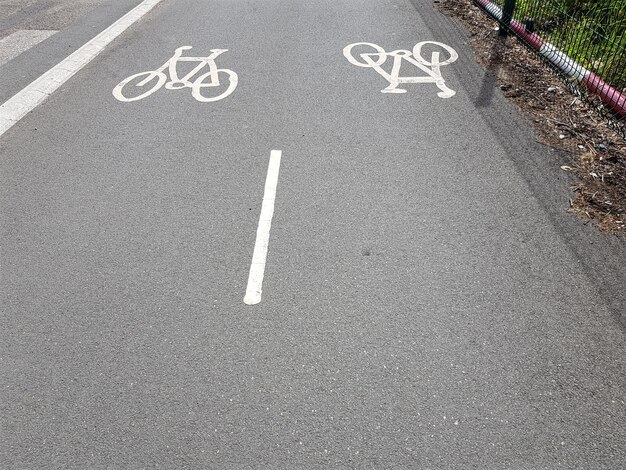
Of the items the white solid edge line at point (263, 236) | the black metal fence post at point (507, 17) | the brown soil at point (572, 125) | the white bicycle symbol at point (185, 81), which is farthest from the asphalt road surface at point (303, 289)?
the black metal fence post at point (507, 17)

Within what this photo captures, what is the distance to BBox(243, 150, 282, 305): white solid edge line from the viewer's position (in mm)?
3739

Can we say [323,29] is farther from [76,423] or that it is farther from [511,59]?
[76,423]

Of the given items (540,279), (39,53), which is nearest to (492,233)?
(540,279)

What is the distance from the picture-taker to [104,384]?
313 cm

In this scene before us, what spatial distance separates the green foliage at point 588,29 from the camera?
20.0 feet

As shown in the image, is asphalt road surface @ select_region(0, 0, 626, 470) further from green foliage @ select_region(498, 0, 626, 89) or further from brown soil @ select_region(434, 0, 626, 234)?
green foliage @ select_region(498, 0, 626, 89)

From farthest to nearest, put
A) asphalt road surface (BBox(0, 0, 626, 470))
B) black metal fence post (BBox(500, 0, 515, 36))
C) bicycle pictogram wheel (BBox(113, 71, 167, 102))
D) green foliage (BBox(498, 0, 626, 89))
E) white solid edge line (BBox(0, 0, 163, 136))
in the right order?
black metal fence post (BBox(500, 0, 515, 36))
bicycle pictogram wheel (BBox(113, 71, 167, 102))
white solid edge line (BBox(0, 0, 163, 136))
green foliage (BBox(498, 0, 626, 89))
asphalt road surface (BBox(0, 0, 626, 470))

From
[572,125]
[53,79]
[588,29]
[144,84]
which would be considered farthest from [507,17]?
[53,79]

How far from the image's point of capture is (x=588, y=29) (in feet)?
21.4

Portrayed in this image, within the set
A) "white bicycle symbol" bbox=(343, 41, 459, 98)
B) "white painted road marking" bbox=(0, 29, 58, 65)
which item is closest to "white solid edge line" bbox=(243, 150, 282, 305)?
"white bicycle symbol" bbox=(343, 41, 459, 98)

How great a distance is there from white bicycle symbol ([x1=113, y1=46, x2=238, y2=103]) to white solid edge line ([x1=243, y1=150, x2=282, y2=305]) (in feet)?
6.83

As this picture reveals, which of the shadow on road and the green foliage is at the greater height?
the green foliage

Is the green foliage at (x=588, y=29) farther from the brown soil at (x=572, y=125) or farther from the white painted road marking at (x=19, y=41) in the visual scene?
the white painted road marking at (x=19, y=41)

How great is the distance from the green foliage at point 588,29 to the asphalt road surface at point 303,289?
1.43m
